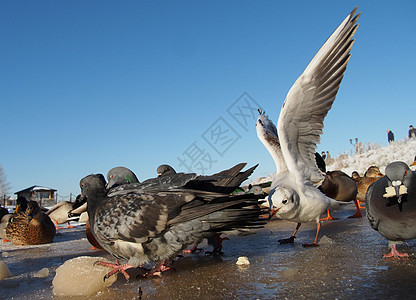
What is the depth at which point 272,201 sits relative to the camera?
4164 mm

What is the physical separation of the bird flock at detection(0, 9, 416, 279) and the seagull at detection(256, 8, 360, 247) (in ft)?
0.04

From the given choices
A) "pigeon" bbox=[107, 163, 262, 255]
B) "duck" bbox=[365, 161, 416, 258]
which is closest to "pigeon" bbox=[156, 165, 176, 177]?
"pigeon" bbox=[107, 163, 262, 255]

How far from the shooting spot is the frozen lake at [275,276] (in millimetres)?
2117

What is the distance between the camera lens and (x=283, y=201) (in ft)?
13.4

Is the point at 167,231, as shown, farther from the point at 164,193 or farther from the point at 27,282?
the point at 27,282

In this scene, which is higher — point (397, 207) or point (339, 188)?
point (397, 207)

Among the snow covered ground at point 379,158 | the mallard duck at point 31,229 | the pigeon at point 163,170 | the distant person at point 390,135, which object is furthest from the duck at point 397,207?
the distant person at point 390,135

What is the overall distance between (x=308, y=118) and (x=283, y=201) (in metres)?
1.11

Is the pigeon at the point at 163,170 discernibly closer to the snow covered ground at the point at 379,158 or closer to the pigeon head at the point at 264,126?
the pigeon head at the point at 264,126

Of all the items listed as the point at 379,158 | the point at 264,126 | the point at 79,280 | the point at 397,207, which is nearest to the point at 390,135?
the point at 379,158

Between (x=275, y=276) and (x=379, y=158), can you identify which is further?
(x=379, y=158)

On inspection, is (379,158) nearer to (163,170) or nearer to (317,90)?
(163,170)

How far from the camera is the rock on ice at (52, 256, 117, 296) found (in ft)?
7.94

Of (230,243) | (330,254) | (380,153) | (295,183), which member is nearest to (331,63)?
(295,183)
